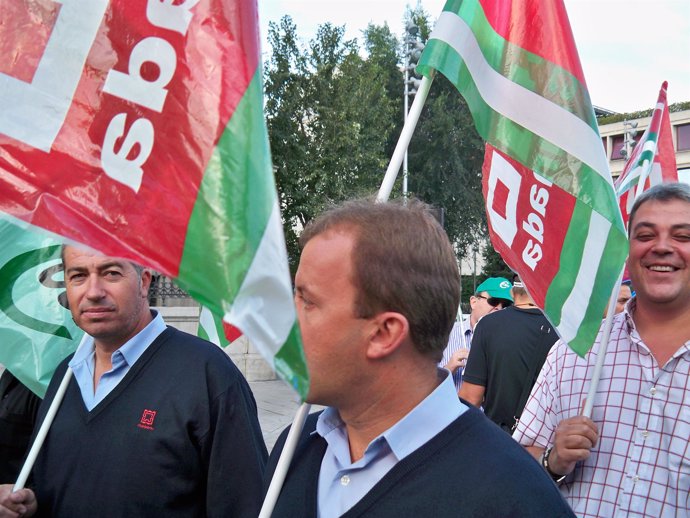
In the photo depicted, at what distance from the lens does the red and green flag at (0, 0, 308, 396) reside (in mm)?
1453

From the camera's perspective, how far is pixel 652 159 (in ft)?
12.5

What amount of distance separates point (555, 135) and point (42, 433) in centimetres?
217

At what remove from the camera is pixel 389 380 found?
1.82 metres

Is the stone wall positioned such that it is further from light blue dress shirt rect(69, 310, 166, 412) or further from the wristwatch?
the wristwatch

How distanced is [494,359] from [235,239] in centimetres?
356

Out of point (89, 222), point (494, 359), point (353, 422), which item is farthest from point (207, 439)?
point (494, 359)

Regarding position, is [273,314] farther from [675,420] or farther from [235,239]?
[675,420]

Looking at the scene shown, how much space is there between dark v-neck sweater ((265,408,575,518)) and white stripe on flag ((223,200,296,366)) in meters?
0.49

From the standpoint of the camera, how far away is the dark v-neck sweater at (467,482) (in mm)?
1563

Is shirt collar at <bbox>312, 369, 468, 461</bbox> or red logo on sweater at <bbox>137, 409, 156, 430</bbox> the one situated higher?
shirt collar at <bbox>312, 369, 468, 461</bbox>

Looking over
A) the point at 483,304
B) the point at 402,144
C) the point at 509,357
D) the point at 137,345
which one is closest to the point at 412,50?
the point at 483,304

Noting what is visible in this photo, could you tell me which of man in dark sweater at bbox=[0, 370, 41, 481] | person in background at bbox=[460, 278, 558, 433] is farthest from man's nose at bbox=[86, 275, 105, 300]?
person in background at bbox=[460, 278, 558, 433]

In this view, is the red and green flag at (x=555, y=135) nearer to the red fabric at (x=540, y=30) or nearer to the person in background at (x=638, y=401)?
the red fabric at (x=540, y=30)

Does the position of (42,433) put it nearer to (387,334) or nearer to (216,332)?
(387,334)
